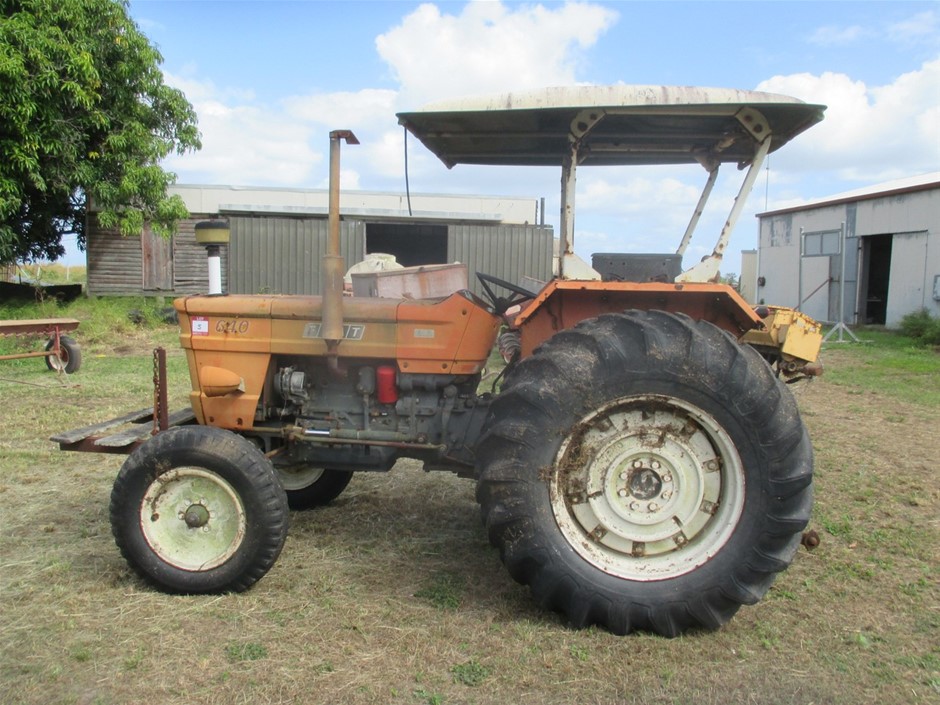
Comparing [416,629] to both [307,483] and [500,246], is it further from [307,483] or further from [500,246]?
[500,246]

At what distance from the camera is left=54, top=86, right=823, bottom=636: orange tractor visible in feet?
8.97

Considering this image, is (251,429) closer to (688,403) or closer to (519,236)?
(688,403)

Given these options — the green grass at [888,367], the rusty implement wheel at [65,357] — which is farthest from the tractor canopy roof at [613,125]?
the rusty implement wheel at [65,357]

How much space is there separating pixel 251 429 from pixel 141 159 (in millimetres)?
13269

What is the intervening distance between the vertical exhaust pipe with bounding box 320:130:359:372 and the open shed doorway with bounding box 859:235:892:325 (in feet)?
55.2

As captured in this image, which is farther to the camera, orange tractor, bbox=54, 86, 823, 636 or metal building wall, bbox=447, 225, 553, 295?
metal building wall, bbox=447, 225, 553, 295

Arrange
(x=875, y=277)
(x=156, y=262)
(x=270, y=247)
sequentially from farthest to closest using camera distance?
(x=875, y=277), (x=156, y=262), (x=270, y=247)

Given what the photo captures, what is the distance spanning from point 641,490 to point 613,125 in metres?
1.81

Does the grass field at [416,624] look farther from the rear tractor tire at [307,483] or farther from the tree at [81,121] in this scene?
the tree at [81,121]

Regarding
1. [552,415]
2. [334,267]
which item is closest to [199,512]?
[334,267]

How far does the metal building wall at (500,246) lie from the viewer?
17266mm

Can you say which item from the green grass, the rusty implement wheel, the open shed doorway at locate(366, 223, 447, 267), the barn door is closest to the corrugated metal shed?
the green grass

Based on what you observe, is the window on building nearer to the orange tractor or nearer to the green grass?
the green grass

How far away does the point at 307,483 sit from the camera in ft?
14.0
